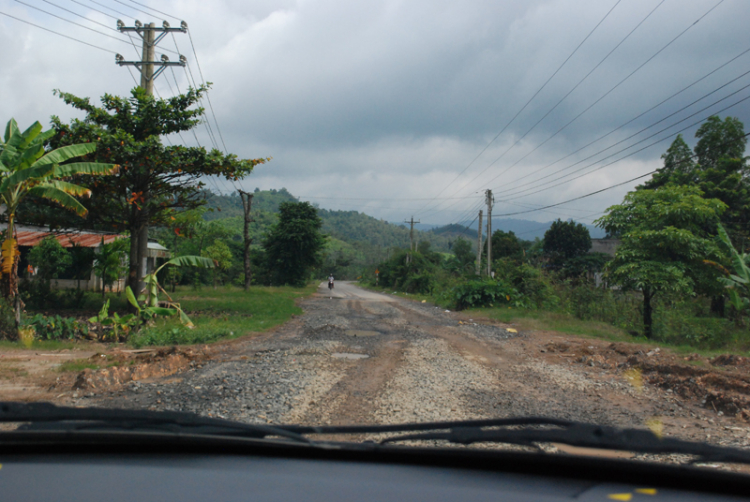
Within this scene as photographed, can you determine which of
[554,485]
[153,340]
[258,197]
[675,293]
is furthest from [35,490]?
[258,197]

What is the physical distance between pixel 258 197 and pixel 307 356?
14309 cm

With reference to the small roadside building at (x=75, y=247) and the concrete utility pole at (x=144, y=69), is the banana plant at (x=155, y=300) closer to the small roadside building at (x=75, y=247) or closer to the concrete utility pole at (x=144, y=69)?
the concrete utility pole at (x=144, y=69)

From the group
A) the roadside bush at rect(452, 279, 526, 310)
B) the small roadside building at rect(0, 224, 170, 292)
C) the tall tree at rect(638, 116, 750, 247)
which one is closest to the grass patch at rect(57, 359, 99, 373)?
the small roadside building at rect(0, 224, 170, 292)

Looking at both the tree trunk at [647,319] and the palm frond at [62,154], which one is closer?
the palm frond at [62,154]

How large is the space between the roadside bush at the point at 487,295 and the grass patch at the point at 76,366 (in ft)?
52.4

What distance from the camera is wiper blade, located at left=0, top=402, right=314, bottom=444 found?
222 cm

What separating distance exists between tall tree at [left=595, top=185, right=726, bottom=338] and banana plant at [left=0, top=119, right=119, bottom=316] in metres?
13.7

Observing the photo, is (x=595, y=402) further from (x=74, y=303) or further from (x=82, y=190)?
(x=74, y=303)

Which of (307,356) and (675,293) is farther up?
(675,293)

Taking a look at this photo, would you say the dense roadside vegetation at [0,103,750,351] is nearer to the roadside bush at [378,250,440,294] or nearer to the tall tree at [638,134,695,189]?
the tall tree at [638,134,695,189]

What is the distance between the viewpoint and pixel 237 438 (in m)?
2.16

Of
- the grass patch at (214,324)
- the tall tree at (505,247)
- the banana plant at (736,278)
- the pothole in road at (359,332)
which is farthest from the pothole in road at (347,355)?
the tall tree at (505,247)

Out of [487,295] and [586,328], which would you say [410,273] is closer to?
[487,295]

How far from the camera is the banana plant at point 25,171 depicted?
998 centimetres
